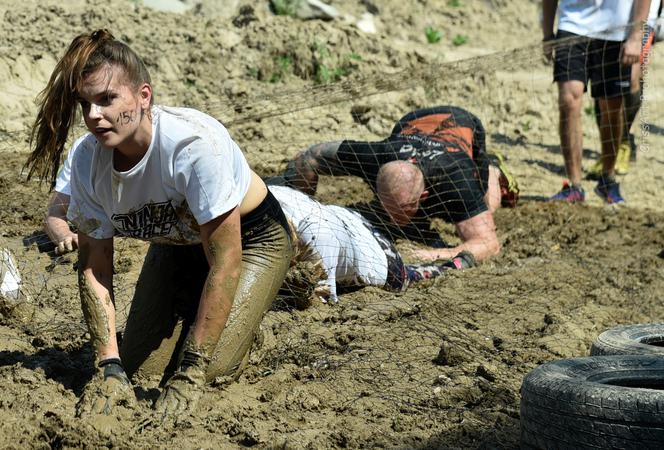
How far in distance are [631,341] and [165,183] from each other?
2.00 metres

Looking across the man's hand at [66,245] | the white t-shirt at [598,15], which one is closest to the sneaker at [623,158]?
the white t-shirt at [598,15]

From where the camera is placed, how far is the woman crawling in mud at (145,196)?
140 inches

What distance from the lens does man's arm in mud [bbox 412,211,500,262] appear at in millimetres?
6172

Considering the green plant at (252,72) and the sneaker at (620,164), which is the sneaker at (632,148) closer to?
the sneaker at (620,164)

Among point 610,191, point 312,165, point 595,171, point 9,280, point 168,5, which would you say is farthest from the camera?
point 168,5

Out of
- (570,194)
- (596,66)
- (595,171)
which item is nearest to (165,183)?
(570,194)

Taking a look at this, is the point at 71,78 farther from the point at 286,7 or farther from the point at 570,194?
the point at 286,7

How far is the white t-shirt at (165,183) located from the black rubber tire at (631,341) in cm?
160

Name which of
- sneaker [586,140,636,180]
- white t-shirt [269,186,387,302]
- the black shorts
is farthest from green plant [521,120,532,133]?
white t-shirt [269,186,387,302]

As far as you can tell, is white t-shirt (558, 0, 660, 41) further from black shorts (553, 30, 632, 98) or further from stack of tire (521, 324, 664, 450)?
stack of tire (521, 324, 664, 450)

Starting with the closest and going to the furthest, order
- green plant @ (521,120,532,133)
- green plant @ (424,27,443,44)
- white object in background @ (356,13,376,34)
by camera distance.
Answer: green plant @ (521,120,532,133) → white object in background @ (356,13,376,34) → green plant @ (424,27,443,44)

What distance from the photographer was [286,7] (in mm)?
10195

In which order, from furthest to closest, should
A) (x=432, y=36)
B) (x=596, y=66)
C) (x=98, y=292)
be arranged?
(x=432, y=36), (x=596, y=66), (x=98, y=292)

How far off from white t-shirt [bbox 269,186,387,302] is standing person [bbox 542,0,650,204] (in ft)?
8.65
